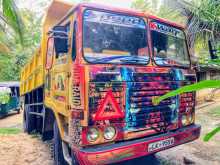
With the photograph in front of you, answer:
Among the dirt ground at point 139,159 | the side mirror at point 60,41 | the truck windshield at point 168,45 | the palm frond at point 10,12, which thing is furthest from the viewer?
the dirt ground at point 139,159

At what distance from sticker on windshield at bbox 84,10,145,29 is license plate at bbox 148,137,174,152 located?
1649mm

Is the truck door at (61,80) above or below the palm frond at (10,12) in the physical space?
below

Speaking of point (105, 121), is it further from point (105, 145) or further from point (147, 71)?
point (147, 71)

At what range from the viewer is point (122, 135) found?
319 cm

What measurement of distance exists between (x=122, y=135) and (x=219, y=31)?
682cm

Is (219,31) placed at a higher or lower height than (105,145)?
higher

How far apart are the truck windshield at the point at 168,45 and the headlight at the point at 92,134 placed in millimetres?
1426

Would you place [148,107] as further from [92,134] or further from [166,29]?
[166,29]

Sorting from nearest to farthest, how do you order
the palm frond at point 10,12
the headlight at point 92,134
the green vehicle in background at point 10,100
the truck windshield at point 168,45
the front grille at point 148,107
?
the headlight at point 92,134, the front grille at point 148,107, the truck windshield at point 168,45, the palm frond at point 10,12, the green vehicle in background at point 10,100

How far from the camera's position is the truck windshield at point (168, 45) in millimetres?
3877

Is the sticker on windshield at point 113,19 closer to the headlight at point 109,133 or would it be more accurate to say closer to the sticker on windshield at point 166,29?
the sticker on windshield at point 166,29

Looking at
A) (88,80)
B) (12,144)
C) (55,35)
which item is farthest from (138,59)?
(12,144)

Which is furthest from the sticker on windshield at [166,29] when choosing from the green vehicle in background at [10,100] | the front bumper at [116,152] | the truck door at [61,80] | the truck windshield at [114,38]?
the green vehicle in background at [10,100]

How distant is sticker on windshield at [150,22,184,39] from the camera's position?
154 inches
